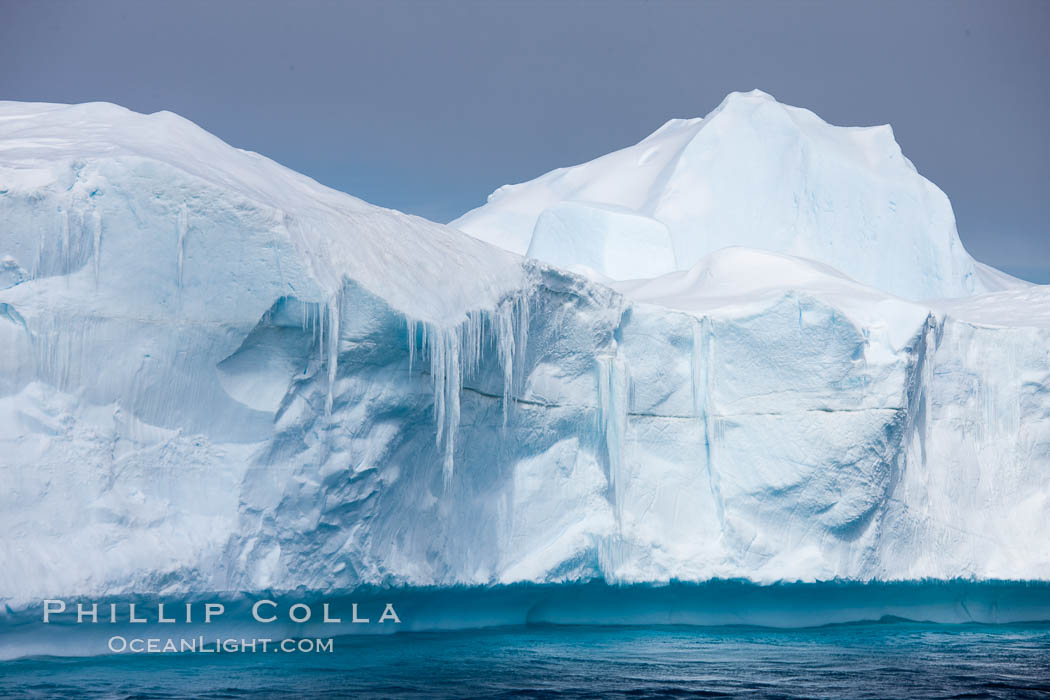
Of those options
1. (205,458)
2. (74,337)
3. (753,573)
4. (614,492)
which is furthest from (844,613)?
(74,337)

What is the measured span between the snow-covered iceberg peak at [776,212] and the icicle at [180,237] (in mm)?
12617

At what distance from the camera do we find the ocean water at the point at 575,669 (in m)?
8.92

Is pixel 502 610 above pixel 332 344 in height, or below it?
below

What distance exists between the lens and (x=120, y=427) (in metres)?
10.0

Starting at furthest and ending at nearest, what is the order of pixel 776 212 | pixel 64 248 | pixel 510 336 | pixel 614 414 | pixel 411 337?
pixel 776 212 < pixel 614 414 < pixel 510 336 < pixel 411 337 < pixel 64 248

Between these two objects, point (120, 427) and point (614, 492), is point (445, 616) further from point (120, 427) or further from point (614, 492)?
point (120, 427)

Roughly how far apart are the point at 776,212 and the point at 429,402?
46.3ft

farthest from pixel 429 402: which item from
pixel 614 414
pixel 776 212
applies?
pixel 776 212

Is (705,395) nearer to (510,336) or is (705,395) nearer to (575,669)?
(510,336)

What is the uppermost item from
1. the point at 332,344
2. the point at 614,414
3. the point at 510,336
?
the point at 510,336

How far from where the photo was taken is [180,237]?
10.3 meters

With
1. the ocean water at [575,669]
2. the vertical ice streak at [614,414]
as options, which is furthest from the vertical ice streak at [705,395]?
the ocean water at [575,669]

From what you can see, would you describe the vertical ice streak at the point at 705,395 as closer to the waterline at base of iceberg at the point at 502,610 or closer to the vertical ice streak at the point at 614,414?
the vertical ice streak at the point at 614,414

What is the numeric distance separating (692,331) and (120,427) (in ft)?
23.9
